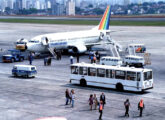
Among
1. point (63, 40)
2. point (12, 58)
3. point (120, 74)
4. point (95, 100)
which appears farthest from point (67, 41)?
point (95, 100)

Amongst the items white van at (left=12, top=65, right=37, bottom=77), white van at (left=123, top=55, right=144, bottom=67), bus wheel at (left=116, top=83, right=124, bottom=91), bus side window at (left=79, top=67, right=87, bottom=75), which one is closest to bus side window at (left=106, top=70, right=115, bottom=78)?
bus wheel at (left=116, top=83, right=124, bottom=91)

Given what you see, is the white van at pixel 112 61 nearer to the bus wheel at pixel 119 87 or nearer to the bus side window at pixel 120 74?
the bus wheel at pixel 119 87

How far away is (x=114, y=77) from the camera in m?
45.6

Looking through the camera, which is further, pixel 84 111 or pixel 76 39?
pixel 76 39

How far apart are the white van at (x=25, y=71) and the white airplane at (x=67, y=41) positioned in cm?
1900

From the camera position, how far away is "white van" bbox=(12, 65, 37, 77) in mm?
54219

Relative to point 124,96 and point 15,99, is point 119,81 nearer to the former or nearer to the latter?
point 124,96

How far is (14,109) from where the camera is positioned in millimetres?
38469

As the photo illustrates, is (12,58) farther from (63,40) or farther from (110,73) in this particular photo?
(110,73)

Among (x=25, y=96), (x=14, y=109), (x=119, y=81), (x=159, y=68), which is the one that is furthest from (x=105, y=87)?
(x=159, y=68)

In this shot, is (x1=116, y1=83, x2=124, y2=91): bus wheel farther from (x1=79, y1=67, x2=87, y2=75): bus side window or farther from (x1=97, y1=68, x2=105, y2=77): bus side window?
(x1=79, y1=67, x2=87, y2=75): bus side window

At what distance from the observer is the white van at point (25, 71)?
54.2m

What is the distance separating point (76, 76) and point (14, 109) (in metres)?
12.1

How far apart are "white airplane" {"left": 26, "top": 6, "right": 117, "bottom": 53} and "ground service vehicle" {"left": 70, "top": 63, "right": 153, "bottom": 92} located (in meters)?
26.1
